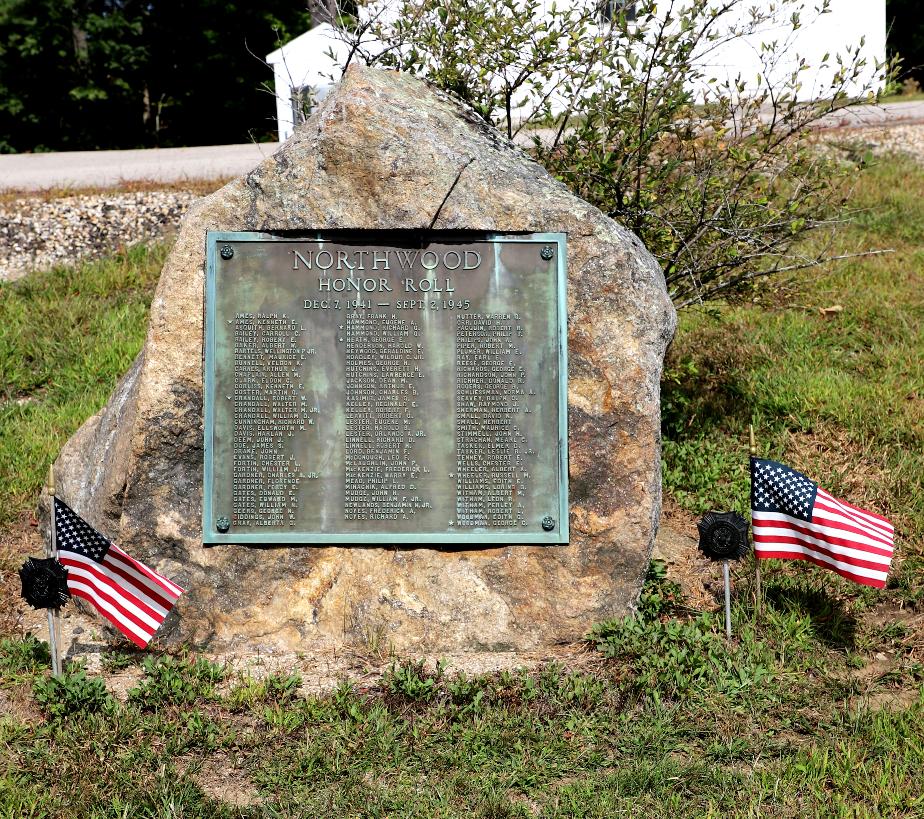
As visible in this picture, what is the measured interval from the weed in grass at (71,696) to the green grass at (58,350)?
1.98m

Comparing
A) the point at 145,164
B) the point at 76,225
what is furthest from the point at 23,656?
the point at 145,164

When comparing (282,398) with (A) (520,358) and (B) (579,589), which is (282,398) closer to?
(A) (520,358)

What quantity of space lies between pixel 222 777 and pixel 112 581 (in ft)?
3.33

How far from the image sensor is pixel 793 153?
608 cm

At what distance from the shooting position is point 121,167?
13.9 metres

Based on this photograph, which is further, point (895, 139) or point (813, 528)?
point (895, 139)

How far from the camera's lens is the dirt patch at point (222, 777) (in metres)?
3.70

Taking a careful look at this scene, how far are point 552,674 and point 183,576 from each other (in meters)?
1.80

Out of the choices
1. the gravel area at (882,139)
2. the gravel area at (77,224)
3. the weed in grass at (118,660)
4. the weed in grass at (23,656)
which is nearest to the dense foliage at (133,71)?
the gravel area at (77,224)

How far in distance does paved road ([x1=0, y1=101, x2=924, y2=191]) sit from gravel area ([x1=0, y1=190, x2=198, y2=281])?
A: 5.32 feet

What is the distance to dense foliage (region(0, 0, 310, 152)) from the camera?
23.9 metres

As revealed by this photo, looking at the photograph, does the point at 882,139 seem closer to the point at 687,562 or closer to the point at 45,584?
the point at 687,562

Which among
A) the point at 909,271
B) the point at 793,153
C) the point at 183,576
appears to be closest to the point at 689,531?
the point at 793,153

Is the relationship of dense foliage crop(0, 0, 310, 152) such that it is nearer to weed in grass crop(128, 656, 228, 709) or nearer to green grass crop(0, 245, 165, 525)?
green grass crop(0, 245, 165, 525)
